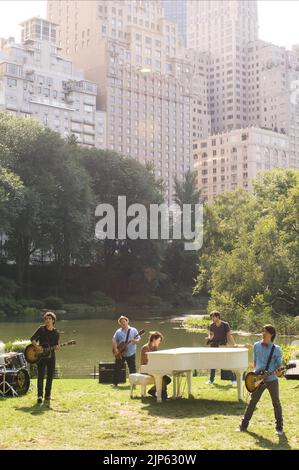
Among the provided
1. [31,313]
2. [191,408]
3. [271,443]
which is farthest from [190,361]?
[31,313]

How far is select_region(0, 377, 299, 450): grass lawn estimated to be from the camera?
9.98m

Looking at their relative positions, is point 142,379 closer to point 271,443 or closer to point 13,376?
point 13,376

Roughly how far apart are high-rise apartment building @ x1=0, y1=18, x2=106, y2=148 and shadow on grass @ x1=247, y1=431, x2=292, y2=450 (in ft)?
389

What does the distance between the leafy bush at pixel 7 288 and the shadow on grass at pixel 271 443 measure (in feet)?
172

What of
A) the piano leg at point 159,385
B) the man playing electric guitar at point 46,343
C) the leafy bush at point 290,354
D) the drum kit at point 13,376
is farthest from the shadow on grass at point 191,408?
the leafy bush at point 290,354

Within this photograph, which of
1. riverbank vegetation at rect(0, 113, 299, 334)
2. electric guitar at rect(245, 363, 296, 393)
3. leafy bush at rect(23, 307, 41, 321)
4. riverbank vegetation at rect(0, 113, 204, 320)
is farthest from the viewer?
riverbank vegetation at rect(0, 113, 204, 320)

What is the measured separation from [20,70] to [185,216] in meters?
56.5

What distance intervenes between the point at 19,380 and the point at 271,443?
6.33 m

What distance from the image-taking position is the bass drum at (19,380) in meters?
14.2

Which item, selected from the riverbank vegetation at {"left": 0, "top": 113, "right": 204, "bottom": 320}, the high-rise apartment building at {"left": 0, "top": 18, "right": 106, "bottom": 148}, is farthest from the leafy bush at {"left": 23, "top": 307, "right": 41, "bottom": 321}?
the high-rise apartment building at {"left": 0, "top": 18, "right": 106, "bottom": 148}

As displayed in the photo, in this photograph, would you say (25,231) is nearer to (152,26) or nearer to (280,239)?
(280,239)

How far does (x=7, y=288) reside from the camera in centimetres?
6197

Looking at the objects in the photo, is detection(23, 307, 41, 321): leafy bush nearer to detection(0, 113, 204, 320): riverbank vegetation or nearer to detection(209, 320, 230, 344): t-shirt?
detection(0, 113, 204, 320): riverbank vegetation

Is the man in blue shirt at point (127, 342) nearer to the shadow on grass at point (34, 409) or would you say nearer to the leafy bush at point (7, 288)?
the shadow on grass at point (34, 409)
